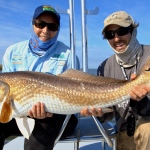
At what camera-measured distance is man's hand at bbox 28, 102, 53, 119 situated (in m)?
2.85

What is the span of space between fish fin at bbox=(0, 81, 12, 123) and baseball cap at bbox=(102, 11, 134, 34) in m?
1.55

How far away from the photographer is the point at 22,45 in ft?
12.1

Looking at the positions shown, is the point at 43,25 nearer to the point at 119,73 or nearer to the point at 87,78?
the point at 87,78

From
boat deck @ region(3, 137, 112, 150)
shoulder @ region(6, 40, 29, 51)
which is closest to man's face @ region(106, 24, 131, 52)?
shoulder @ region(6, 40, 29, 51)

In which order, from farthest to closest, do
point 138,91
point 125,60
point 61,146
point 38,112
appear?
point 61,146 → point 125,60 → point 38,112 → point 138,91

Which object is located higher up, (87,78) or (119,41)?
(119,41)

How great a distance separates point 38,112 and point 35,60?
891 mm

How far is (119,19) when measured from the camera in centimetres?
348

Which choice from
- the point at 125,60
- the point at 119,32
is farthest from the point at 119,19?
the point at 125,60

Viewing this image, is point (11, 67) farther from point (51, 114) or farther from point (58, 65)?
point (51, 114)

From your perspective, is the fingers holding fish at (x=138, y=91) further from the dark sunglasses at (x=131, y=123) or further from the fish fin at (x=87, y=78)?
the dark sunglasses at (x=131, y=123)

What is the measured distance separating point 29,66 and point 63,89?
86cm

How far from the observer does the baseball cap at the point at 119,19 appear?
347 cm

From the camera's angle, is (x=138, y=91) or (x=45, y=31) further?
(x=45, y=31)
